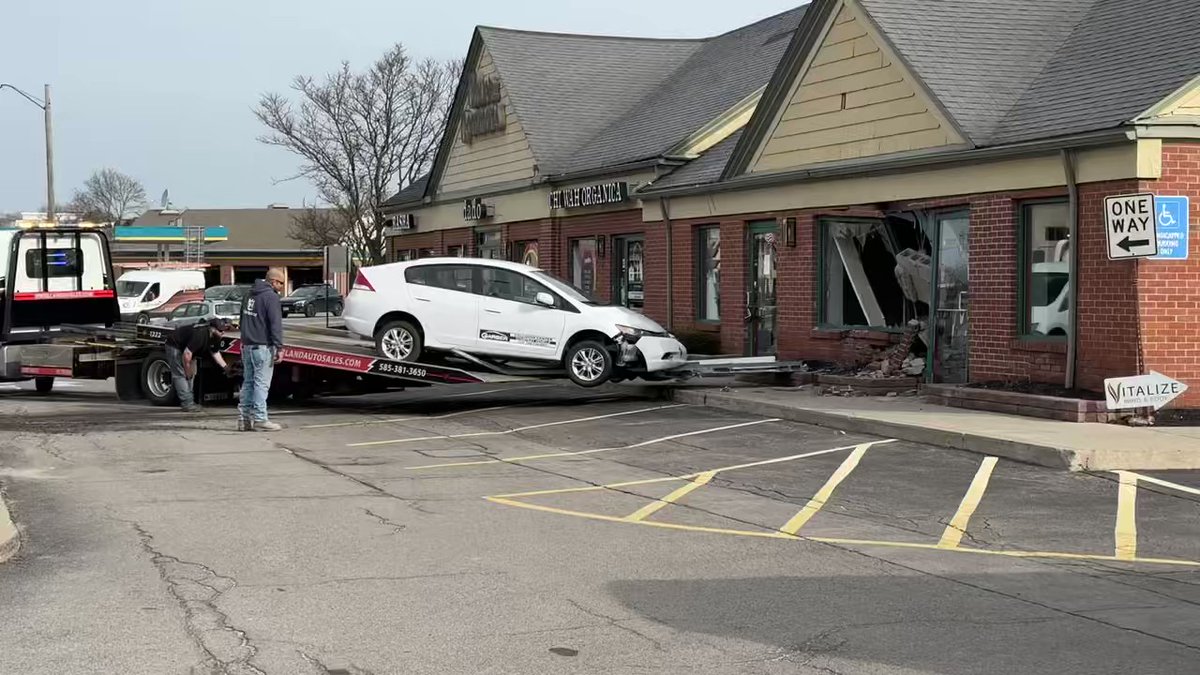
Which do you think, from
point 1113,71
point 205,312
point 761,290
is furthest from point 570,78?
point 1113,71

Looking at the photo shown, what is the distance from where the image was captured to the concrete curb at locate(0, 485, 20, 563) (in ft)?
26.5

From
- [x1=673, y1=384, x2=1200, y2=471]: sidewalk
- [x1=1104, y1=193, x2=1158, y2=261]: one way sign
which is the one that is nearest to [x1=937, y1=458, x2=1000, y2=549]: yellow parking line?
[x1=673, y1=384, x2=1200, y2=471]: sidewalk

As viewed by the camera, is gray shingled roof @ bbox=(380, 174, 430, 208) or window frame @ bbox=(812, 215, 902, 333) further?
gray shingled roof @ bbox=(380, 174, 430, 208)

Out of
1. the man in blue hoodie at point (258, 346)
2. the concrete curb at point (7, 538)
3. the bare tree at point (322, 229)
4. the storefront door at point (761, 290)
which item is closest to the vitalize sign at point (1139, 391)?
the storefront door at point (761, 290)

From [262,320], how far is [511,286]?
3.87 m

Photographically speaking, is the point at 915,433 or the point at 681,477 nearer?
the point at 681,477

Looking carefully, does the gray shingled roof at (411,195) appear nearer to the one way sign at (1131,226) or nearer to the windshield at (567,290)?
the windshield at (567,290)

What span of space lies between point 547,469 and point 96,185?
101726 millimetres

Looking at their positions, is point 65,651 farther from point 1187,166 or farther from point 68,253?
point 68,253

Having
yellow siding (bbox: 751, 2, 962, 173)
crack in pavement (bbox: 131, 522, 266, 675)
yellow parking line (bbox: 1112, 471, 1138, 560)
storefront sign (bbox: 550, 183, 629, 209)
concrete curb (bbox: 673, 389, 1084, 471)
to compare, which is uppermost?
yellow siding (bbox: 751, 2, 962, 173)

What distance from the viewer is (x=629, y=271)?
1013 inches

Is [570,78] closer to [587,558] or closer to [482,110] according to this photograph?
[482,110]

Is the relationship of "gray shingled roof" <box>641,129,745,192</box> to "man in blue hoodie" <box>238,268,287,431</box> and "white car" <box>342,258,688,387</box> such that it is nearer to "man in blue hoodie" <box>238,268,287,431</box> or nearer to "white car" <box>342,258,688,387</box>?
"white car" <box>342,258,688,387</box>

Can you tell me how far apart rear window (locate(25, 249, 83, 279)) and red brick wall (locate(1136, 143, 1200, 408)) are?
1547 centimetres
